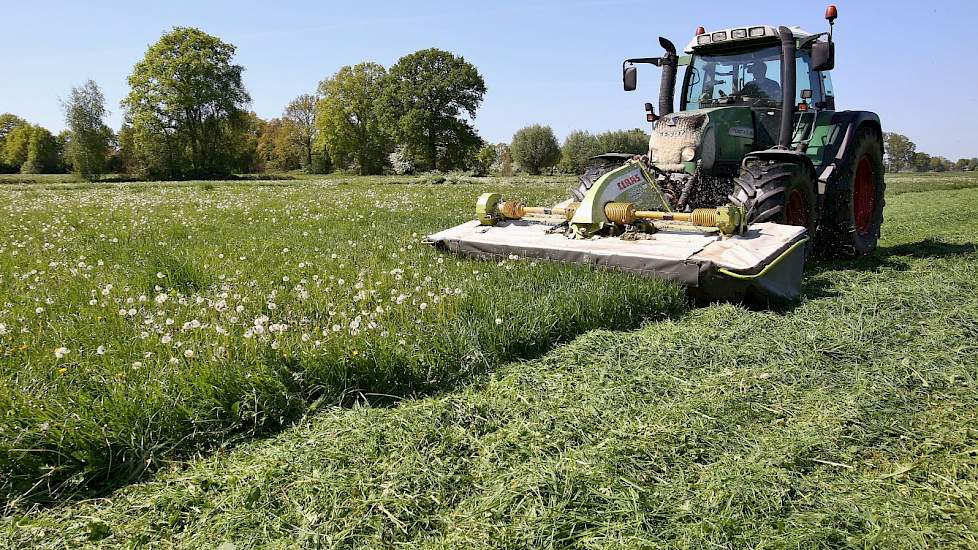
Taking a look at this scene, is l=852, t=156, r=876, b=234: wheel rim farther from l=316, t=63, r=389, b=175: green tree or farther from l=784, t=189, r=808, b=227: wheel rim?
l=316, t=63, r=389, b=175: green tree

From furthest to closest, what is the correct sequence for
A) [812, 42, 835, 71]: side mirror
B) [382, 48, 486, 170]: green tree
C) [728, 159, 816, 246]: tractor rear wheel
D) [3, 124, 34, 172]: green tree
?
[3, 124, 34, 172]: green tree → [382, 48, 486, 170]: green tree → [812, 42, 835, 71]: side mirror → [728, 159, 816, 246]: tractor rear wheel

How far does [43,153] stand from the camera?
6431 cm

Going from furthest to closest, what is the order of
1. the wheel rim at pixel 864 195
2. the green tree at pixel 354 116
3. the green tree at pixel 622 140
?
the green tree at pixel 622 140 → the green tree at pixel 354 116 → the wheel rim at pixel 864 195

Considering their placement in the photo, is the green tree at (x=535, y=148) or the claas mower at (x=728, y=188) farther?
the green tree at (x=535, y=148)

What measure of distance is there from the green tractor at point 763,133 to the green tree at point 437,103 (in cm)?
4154

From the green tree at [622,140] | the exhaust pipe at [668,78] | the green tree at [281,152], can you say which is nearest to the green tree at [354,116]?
the green tree at [281,152]

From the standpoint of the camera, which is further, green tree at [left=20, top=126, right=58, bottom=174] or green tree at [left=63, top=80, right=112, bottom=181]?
green tree at [left=20, top=126, right=58, bottom=174]

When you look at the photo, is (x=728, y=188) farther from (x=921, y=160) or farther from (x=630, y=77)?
(x=921, y=160)

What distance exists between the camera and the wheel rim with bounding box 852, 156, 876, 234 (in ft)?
28.0

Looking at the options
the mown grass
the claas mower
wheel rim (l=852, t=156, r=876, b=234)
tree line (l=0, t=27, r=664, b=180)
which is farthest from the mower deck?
tree line (l=0, t=27, r=664, b=180)

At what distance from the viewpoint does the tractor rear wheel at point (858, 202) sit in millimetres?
7438

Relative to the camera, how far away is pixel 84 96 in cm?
4800

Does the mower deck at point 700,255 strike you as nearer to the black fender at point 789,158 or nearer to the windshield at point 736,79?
the black fender at point 789,158

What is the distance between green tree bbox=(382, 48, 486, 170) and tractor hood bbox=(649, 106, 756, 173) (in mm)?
42329
